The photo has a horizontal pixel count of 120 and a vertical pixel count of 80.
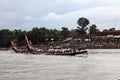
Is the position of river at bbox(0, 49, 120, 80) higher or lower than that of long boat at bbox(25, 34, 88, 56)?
lower

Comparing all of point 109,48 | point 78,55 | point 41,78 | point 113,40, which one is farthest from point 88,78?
point 113,40

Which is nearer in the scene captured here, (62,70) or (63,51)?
(62,70)

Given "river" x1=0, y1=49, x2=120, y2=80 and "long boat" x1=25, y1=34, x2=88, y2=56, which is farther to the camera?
"long boat" x1=25, y1=34, x2=88, y2=56

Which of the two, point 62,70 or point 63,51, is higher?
point 63,51

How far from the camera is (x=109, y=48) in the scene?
16525cm

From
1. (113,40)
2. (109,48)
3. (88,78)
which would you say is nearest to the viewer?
(88,78)

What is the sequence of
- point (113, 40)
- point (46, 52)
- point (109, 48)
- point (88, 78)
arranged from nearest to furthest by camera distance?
1. point (88, 78)
2. point (46, 52)
3. point (109, 48)
4. point (113, 40)

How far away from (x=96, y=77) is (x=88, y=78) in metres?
1.30

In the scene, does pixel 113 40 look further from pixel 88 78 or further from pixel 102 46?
pixel 88 78

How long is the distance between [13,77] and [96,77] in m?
9.22

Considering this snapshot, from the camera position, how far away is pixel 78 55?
346 feet

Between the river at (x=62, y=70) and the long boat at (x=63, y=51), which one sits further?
the long boat at (x=63, y=51)

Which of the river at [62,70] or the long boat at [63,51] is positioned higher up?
the long boat at [63,51]

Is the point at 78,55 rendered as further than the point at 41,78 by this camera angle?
Yes
